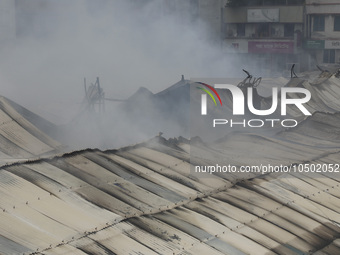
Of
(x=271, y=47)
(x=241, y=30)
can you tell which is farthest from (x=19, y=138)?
(x=241, y=30)

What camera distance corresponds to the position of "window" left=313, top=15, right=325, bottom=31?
63.7 m

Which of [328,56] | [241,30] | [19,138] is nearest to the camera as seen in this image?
[19,138]

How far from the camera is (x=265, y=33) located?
66.1 metres

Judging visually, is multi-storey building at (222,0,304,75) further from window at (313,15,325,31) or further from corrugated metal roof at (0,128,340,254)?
corrugated metal roof at (0,128,340,254)

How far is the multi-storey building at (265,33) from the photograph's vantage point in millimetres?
64375

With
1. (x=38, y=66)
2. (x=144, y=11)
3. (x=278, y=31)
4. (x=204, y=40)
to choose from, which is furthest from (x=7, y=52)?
(x=278, y=31)

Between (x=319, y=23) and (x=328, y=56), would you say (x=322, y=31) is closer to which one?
(x=319, y=23)

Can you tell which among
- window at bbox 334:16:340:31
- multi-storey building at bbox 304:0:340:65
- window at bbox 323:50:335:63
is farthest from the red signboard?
window at bbox 334:16:340:31

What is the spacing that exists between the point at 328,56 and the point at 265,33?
7.38 m

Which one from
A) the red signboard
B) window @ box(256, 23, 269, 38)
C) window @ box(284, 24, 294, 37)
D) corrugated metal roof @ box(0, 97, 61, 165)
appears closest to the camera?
corrugated metal roof @ box(0, 97, 61, 165)

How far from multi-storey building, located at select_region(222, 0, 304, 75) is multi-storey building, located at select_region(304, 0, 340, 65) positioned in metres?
0.95

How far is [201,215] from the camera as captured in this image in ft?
40.1

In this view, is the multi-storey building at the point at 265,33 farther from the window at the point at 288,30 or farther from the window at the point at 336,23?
the window at the point at 336,23

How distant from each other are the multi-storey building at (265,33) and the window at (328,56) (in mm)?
2632
